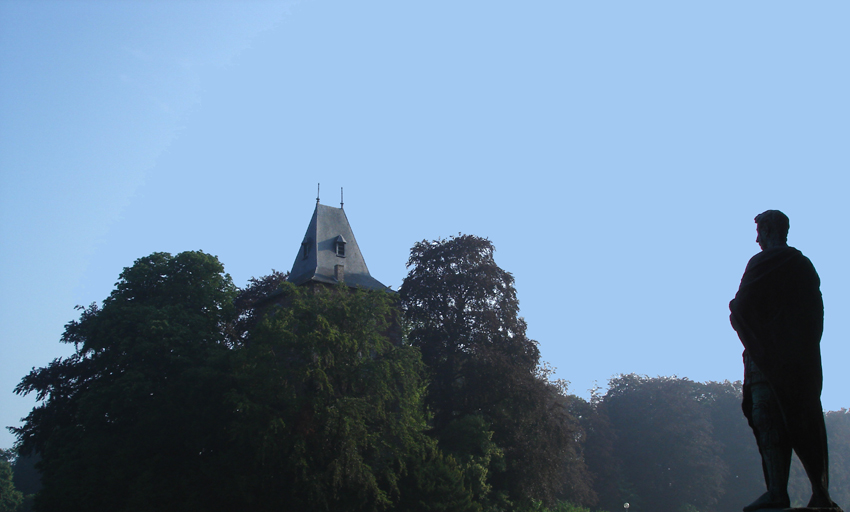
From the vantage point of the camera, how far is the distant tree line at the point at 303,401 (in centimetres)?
2777

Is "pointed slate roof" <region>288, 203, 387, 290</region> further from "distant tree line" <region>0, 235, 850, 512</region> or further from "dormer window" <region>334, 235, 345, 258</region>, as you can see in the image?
"distant tree line" <region>0, 235, 850, 512</region>

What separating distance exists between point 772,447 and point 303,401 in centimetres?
2417

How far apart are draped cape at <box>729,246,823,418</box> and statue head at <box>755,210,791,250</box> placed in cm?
29

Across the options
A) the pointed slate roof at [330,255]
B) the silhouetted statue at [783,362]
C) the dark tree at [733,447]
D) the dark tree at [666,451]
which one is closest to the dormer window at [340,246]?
the pointed slate roof at [330,255]

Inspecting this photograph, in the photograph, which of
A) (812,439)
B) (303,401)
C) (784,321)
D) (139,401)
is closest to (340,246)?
(139,401)

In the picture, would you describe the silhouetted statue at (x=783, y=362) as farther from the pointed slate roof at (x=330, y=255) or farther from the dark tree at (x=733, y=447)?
the dark tree at (x=733, y=447)

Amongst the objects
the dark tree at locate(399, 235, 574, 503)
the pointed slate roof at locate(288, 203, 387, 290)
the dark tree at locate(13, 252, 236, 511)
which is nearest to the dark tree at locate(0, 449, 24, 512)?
the dark tree at locate(13, 252, 236, 511)

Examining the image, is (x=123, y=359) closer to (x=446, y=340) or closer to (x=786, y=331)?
(x=446, y=340)

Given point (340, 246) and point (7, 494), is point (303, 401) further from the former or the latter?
point (7, 494)

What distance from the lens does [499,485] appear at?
3397 cm

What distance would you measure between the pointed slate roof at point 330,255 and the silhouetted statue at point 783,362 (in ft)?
133

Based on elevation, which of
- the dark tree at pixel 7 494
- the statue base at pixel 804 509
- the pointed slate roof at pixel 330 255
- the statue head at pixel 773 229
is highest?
the pointed slate roof at pixel 330 255

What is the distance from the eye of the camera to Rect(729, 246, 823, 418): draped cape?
17.5 feet

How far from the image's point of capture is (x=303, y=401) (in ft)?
91.9
